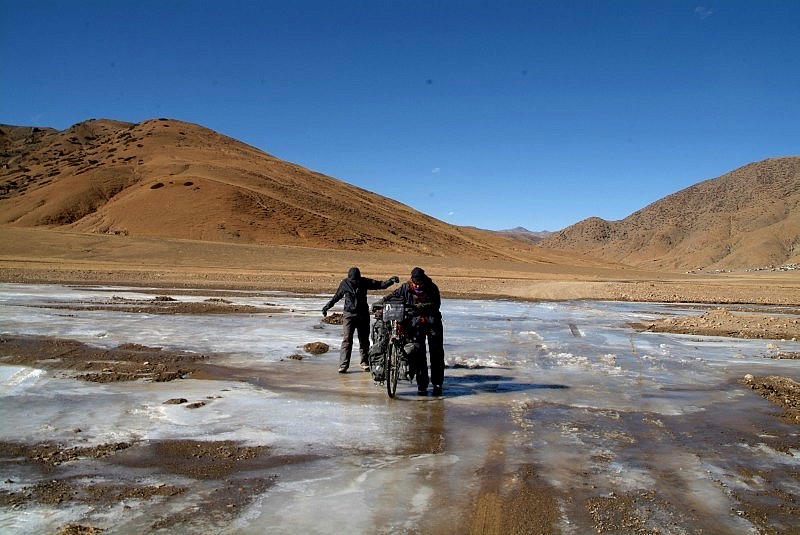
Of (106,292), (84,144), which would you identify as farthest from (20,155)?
(106,292)

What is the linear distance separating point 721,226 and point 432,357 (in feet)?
508

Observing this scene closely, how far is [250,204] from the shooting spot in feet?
277

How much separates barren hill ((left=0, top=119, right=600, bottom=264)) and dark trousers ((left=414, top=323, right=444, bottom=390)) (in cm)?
6507

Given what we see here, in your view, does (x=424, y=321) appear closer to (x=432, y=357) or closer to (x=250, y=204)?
(x=432, y=357)

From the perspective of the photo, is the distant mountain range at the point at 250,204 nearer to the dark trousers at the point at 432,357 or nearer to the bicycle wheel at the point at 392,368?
the dark trousers at the point at 432,357

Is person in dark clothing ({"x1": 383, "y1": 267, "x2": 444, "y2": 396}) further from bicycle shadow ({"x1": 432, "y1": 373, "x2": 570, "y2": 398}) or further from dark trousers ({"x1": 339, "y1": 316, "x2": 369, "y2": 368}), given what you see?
dark trousers ({"x1": 339, "y1": 316, "x2": 369, "y2": 368})

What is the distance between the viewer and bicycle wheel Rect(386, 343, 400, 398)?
9.59m

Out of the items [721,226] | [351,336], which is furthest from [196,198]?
[721,226]

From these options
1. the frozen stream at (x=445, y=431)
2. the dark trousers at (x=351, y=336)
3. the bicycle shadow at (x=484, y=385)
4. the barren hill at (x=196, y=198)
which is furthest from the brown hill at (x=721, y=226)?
the dark trousers at (x=351, y=336)

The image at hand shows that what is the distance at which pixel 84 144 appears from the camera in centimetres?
12825

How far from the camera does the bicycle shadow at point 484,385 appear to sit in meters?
10.3

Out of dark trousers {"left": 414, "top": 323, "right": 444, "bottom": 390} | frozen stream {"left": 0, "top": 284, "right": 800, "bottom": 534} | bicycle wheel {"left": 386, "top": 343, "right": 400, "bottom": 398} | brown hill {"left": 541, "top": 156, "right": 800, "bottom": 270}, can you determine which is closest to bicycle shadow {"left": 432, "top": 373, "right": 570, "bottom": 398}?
frozen stream {"left": 0, "top": 284, "right": 800, "bottom": 534}

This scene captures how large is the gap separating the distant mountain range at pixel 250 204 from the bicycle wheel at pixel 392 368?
64.5 metres

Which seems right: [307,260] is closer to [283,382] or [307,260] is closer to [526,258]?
[283,382]
